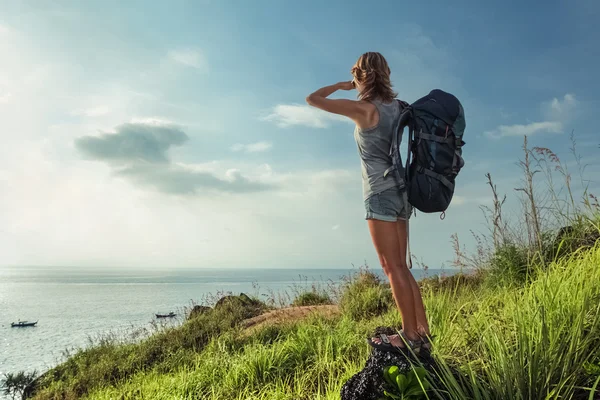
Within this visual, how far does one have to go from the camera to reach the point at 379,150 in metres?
3.78

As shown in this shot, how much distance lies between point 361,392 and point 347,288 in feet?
25.1

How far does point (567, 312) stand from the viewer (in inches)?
142

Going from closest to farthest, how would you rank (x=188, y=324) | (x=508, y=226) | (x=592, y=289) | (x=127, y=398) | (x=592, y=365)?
(x=592, y=365), (x=592, y=289), (x=127, y=398), (x=508, y=226), (x=188, y=324)

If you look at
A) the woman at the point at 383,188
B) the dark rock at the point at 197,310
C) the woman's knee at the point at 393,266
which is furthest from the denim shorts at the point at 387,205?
the dark rock at the point at 197,310

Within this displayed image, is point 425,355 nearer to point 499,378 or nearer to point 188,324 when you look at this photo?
point 499,378

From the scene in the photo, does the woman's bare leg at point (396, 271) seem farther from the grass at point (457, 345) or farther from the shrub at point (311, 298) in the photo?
the shrub at point (311, 298)

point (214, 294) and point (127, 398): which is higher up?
point (214, 294)

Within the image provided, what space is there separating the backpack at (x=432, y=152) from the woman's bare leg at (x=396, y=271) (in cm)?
30

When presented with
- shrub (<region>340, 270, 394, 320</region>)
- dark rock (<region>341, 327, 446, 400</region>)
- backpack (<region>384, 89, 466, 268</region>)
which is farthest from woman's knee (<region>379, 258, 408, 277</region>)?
shrub (<region>340, 270, 394, 320</region>)

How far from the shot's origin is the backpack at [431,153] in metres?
3.62

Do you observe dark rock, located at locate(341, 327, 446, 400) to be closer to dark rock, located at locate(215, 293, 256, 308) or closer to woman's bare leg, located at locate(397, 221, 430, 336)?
woman's bare leg, located at locate(397, 221, 430, 336)

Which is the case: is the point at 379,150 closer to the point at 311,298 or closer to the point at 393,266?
the point at 393,266

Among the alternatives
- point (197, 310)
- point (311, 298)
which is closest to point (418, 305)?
point (311, 298)

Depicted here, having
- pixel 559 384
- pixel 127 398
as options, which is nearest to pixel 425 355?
pixel 559 384
